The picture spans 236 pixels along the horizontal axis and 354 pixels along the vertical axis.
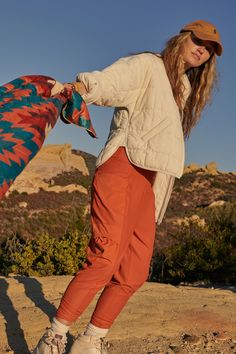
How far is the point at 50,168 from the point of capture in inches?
2153

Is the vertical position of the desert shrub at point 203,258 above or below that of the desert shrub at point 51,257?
above

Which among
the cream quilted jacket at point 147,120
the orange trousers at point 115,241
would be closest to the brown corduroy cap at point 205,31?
the cream quilted jacket at point 147,120

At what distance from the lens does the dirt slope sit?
3.85 m

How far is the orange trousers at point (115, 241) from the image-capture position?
2.73 metres

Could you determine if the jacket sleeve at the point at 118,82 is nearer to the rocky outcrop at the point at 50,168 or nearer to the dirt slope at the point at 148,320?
the dirt slope at the point at 148,320

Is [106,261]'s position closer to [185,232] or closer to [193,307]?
[193,307]

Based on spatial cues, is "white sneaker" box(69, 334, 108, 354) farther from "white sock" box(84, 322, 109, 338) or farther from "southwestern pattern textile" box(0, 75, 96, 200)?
"southwestern pattern textile" box(0, 75, 96, 200)

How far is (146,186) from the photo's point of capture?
2.91 m

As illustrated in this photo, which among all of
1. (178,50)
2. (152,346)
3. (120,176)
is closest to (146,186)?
(120,176)

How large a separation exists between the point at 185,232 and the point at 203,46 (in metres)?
8.87

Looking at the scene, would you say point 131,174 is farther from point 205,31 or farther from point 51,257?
point 51,257

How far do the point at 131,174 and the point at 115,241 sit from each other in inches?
13.4

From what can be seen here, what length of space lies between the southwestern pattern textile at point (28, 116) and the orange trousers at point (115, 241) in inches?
20.6

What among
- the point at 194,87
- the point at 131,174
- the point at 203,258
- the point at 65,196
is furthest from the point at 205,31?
the point at 65,196
